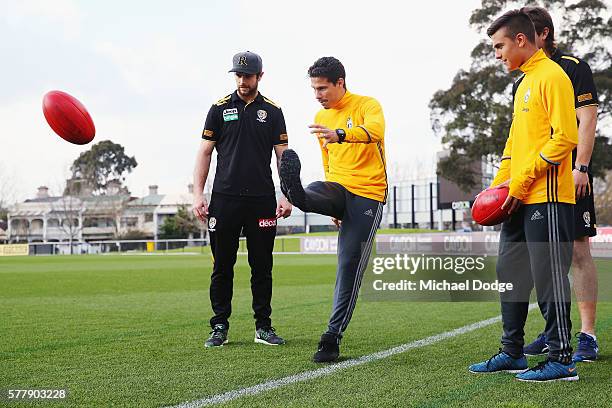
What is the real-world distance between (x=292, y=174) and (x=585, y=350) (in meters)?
2.31

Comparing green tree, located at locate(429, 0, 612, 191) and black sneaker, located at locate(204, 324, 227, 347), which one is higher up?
green tree, located at locate(429, 0, 612, 191)

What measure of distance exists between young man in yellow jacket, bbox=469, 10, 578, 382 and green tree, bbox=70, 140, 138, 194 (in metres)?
80.6

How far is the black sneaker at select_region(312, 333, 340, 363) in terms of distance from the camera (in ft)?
15.0

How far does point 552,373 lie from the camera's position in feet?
12.8

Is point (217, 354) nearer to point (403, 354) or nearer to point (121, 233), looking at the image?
point (403, 354)

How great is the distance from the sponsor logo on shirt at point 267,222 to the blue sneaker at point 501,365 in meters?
2.14

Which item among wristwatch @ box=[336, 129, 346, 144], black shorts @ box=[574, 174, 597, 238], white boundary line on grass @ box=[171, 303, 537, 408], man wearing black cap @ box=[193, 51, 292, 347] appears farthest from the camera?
man wearing black cap @ box=[193, 51, 292, 347]

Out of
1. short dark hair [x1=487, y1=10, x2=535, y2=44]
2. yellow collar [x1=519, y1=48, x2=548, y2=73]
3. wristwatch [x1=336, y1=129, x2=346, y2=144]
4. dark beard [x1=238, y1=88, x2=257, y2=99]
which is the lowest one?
wristwatch [x1=336, y1=129, x2=346, y2=144]

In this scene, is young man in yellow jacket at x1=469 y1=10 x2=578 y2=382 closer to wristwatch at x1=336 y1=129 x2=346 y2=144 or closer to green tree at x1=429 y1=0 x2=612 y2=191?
wristwatch at x1=336 y1=129 x2=346 y2=144

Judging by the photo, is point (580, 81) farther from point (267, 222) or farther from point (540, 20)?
point (267, 222)

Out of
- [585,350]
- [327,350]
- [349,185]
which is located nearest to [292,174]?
[349,185]

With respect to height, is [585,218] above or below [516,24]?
below

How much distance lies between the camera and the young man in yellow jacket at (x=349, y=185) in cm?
477

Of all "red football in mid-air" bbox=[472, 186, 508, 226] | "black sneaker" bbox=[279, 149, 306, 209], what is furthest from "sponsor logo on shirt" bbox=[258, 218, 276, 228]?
"red football in mid-air" bbox=[472, 186, 508, 226]
